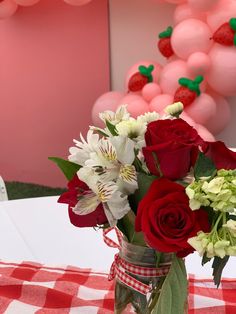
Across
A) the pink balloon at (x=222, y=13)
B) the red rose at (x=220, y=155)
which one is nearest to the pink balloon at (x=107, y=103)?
the pink balloon at (x=222, y=13)

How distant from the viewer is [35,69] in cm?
368

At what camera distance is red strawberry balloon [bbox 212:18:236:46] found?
2723 millimetres

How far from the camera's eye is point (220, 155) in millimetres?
692

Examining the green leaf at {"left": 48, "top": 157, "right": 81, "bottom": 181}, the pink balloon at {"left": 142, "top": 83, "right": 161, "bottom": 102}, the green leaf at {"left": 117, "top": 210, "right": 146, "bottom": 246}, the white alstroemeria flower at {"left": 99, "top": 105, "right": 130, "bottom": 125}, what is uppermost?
the white alstroemeria flower at {"left": 99, "top": 105, "right": 130, "bottom": 125}

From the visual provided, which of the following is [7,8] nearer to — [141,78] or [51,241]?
[141,78]

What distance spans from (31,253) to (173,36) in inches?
72.5

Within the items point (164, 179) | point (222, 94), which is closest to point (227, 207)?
point (164, 179)

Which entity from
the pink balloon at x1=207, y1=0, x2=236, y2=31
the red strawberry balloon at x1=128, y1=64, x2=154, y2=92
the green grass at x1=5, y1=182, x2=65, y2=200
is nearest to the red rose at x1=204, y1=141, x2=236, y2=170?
the pink balloon at x1=207, y1=0, x2=236, y2=31

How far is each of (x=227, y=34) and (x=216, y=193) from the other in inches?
88.9

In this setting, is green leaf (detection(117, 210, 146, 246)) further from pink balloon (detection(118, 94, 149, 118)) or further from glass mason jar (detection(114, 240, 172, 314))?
pink balloon (detection(118, 94, 149, 118))

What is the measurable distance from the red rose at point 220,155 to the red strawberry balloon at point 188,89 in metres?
2.12

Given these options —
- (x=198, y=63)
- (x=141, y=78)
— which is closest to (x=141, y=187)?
(x=198, y=63)

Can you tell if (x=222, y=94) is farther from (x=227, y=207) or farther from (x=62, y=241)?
(x=227, y=207)

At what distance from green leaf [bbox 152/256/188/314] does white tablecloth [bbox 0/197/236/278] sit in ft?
1.54
